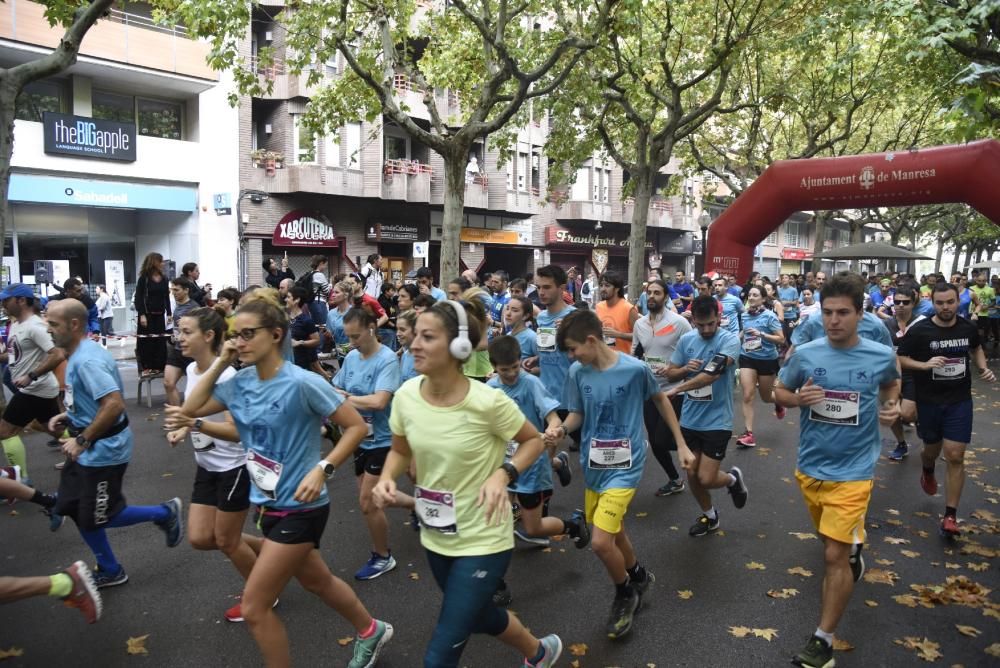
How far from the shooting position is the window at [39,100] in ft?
60.1

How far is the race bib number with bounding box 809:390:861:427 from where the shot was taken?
13.4 feet

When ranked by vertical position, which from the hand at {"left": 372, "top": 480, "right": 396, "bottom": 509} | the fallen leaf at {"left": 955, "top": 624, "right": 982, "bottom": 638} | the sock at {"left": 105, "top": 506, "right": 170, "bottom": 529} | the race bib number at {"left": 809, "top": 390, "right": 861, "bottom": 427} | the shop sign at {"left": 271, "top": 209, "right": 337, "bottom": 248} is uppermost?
the shop sign at {"left": 271, "top": 209, "right": 337, "bottom": 248}

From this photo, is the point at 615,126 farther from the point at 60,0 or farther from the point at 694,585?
the point at 694,585

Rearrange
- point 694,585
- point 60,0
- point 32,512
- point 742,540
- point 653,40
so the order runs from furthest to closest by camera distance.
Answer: point 653,40 < point 60,0 < point 32,512 < point 742,540 < point 694,585

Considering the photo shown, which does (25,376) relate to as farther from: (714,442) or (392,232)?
(392,232)

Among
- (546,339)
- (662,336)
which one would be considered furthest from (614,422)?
(662,336)

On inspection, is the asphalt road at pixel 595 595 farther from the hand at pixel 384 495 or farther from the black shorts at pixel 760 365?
the black shorts at pixel 760 365

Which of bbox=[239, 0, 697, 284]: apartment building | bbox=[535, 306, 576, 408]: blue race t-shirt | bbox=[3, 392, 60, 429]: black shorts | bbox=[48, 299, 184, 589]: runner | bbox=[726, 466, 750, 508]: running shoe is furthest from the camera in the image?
bbox=[239, 0, 697, 284]: apartment building

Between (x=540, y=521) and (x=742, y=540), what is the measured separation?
179cm

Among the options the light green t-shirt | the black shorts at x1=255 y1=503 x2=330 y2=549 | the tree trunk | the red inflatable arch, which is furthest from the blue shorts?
the tree trunk

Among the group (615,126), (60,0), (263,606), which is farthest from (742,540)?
(615,126)

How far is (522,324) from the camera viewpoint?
6559 millimetres

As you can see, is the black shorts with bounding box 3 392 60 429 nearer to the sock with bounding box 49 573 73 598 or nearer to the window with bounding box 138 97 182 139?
the sock with bounding box 49 573 73 598

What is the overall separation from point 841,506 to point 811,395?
1.94ft
